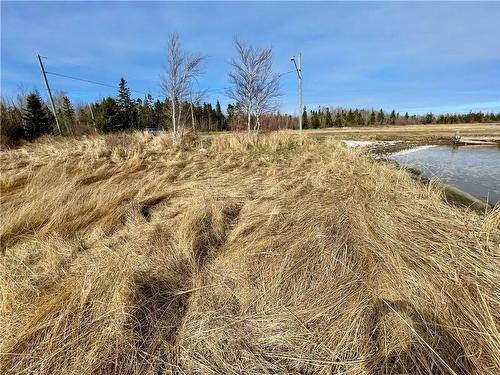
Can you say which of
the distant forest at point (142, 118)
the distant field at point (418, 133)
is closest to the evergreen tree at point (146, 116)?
the distant forest at point (142, 118)

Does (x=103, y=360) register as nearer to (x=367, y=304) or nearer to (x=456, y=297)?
(x=367, y=304)

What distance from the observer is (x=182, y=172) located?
7.34 m

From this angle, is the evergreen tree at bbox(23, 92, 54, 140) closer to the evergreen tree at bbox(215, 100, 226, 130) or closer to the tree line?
the evergreen tree at bbox(215, 100, 226, 130)

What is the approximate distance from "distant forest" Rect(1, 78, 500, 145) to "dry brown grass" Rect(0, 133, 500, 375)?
53.4 feet

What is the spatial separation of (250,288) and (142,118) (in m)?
50.0

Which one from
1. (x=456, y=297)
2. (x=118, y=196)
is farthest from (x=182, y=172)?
(x=456, y=297)

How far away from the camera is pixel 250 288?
89.6 inches

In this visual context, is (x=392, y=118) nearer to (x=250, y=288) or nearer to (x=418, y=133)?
(x=418, y=133)

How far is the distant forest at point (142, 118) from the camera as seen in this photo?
2022cm

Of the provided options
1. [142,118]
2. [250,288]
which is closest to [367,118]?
[142,118]

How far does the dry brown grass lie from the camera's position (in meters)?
1.63

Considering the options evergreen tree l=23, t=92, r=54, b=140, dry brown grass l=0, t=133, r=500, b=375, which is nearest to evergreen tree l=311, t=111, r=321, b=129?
evergreen tree l=23, t=92, r=54, b=140

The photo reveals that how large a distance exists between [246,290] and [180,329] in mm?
598

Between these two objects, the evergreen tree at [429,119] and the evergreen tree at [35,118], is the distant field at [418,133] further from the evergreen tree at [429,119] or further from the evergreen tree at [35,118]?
the evergreen tree at [429,119]
